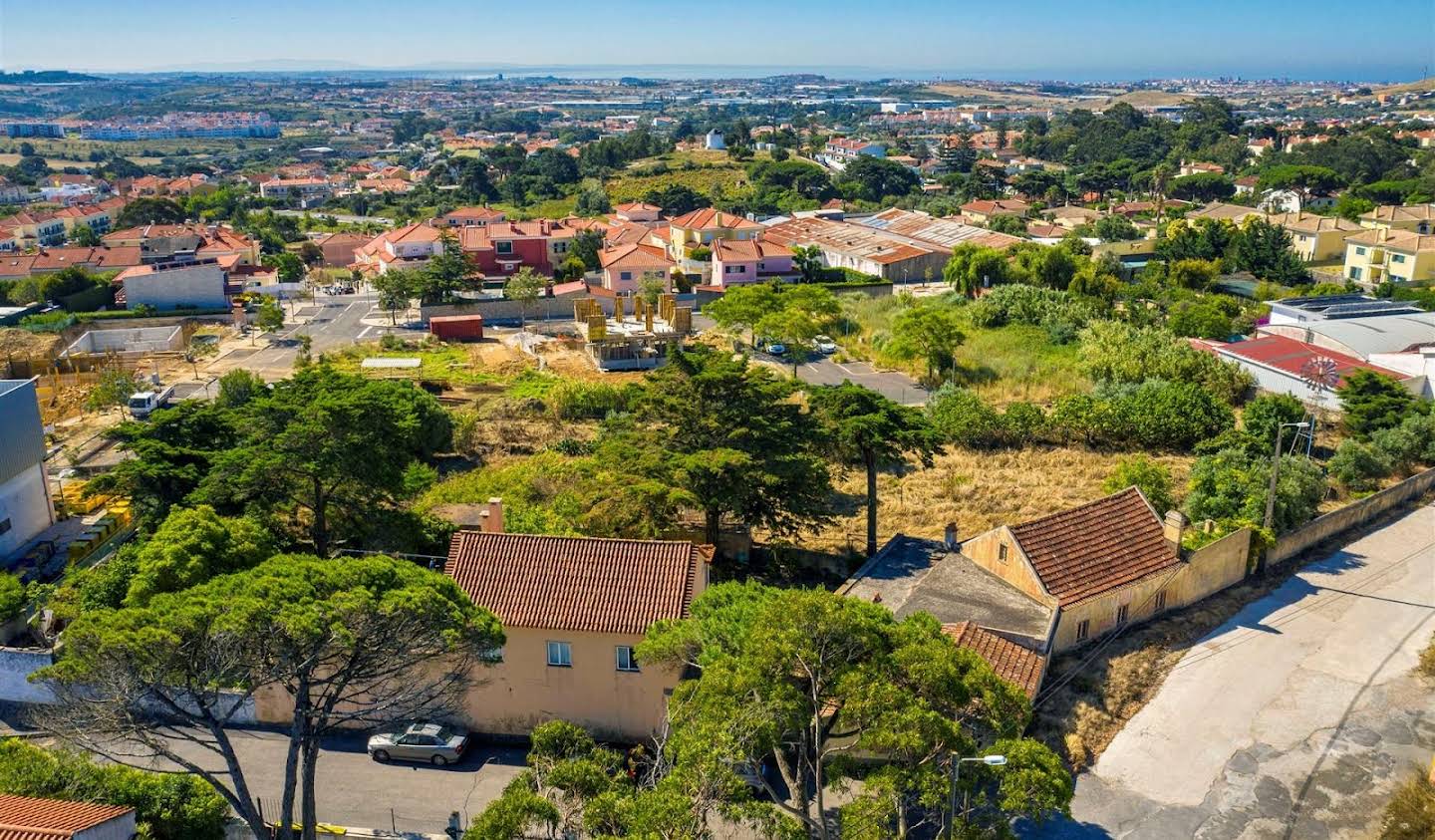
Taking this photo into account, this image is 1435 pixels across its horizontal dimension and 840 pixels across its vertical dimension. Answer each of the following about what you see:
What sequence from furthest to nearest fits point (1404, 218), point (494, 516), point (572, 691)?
point (1404, 218) → point (494, 516) → point (572, 691)

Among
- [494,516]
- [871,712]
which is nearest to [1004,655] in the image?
[871,712]

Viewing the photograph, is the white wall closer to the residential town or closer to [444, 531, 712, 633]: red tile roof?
the residential town

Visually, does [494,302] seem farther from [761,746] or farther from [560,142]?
[560,142]

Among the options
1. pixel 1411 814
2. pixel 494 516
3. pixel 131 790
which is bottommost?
pixel 1411 814

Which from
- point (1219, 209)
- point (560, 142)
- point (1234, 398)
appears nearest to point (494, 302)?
point (1234, 398)

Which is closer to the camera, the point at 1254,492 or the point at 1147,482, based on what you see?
the point at 1254,492

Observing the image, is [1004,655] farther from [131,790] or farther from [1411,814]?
[131,790]
